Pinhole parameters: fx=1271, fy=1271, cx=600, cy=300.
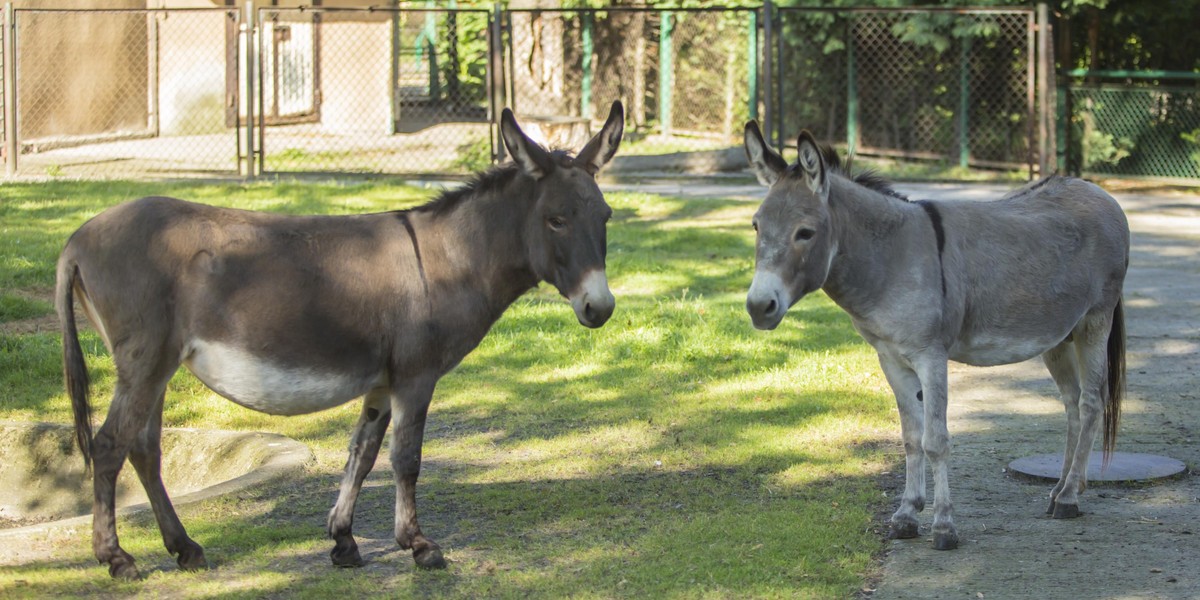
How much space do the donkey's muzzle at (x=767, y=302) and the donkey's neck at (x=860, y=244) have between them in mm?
438

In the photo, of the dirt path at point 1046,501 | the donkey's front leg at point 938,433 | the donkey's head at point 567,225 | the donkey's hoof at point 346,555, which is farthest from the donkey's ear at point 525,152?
the dirt path at point 1046,501

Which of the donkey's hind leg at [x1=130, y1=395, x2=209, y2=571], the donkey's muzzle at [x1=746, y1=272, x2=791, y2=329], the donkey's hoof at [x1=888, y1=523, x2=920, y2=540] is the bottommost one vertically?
the donkey's hoof at [x1=888, y1=523, x2=920, y2=540]

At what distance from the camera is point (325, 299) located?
5297 mm

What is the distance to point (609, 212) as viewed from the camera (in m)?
5.52

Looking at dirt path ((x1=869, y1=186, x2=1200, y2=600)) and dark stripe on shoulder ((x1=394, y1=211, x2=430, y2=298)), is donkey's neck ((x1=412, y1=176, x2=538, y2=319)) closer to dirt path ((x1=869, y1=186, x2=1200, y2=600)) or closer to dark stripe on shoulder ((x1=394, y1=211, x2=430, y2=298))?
dark stripe on shoulder ((x1=394, y1=211, x2=430, y2=298))

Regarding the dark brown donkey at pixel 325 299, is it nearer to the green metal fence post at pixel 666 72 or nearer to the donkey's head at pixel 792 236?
the donkey's head at pixel 792 236

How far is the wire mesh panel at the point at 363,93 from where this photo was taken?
2250cm

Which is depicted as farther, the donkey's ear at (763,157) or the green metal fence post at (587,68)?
the green metal fence post at (587,68)

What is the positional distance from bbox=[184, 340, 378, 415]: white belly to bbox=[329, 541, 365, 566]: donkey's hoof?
0.64 m

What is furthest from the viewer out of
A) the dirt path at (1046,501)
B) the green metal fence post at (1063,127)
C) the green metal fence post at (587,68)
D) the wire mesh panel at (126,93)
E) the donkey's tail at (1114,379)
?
the green metal fence post at (587,68)

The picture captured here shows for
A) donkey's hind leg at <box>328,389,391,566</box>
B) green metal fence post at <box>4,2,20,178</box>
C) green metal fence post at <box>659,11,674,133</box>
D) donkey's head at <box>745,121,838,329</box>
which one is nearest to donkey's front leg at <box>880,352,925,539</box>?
donkey's head at <box>745,121,838,329</box>

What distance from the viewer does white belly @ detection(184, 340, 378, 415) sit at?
5.09 m

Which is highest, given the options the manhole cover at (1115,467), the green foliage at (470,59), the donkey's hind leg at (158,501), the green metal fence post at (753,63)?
the green foliage at (470,59)

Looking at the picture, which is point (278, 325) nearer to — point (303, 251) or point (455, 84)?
point (303, 251)
